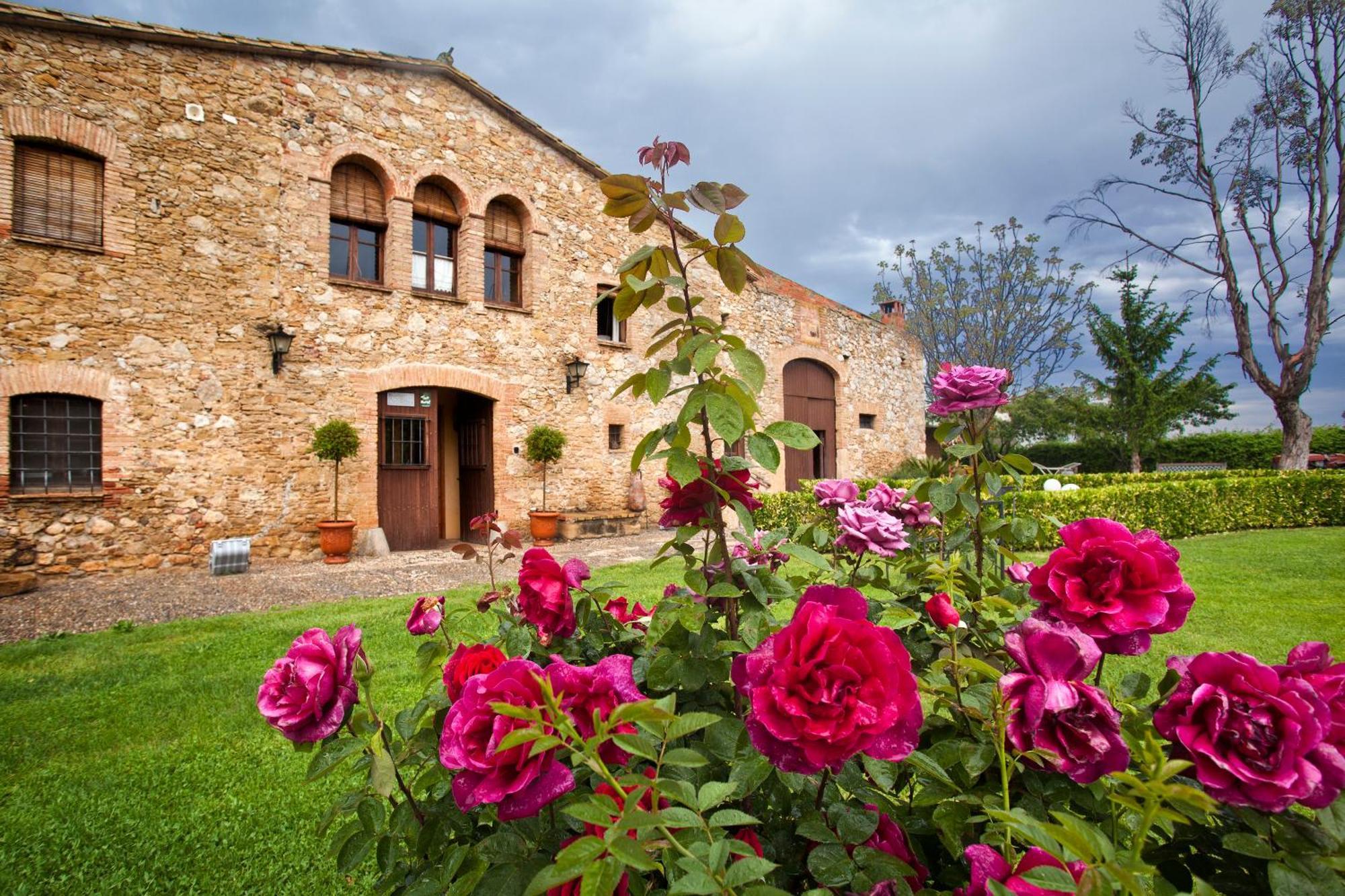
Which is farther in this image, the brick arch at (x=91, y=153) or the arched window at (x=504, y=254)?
the arched window at (x=504, y=254)

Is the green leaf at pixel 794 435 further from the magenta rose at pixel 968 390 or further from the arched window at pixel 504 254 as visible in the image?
the arched window at pixel 504 254

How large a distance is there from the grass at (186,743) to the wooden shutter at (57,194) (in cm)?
513

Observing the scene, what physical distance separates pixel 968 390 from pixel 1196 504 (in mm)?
10679

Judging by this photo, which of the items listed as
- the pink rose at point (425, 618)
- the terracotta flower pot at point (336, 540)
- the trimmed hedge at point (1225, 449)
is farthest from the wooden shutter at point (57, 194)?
the trimmed hedge at point (1225, 449)

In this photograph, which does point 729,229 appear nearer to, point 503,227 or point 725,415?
point 725,415

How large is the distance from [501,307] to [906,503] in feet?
31.1

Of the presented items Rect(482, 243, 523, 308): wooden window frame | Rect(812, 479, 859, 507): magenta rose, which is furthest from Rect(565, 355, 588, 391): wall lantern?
Rect(812, 479, 859, 507): magenta rose

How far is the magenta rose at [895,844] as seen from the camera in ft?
2.62

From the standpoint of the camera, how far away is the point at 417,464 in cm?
932

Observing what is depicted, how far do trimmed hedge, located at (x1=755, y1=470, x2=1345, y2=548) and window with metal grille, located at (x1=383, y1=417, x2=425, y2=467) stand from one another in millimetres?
5187

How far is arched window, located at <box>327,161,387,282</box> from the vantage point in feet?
28.9

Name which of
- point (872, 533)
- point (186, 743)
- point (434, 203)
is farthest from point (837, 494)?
point (434, 203)

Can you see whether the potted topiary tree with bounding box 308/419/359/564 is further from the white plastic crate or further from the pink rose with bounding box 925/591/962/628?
the pink rose with bounding box 925/591/962/628

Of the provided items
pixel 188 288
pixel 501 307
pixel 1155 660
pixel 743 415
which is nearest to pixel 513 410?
pixel 501 307
